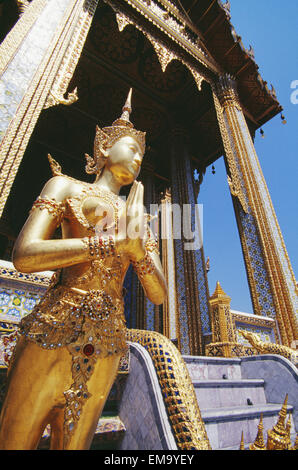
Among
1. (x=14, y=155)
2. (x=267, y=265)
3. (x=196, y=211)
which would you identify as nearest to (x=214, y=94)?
(x=196, y=211)

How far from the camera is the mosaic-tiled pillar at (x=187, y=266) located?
5.20m

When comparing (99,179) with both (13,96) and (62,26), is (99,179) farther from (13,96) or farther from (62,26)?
(62,26)

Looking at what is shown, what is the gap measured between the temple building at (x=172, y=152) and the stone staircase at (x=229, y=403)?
0.01 metres

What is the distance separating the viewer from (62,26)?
355cm

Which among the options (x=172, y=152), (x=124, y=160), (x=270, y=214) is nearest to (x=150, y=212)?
(x=172, y=152)

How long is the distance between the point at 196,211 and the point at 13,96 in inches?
198

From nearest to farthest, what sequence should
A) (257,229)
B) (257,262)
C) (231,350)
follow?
1. (231,350)
2. (257,262)
3. (257,229)

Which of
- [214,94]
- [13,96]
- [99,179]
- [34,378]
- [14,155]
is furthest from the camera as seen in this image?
[214,94]

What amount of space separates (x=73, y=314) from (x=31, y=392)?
282 mm

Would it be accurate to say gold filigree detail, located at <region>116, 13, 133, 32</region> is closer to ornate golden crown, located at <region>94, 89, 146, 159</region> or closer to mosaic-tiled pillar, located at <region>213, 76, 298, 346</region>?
mosaic-tiled pillar, located at <region>213, 76, 298, 346</region>

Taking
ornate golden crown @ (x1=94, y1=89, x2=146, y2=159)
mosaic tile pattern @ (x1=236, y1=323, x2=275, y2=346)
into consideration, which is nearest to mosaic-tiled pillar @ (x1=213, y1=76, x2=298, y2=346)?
mosaic tile pattern @ (x1=236, y1=323, x2=275, y2=346)

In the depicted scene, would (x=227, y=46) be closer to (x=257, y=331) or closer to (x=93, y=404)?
(x=257, y=331)

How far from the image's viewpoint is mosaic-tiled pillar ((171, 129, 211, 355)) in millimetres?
5203

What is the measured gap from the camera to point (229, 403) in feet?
7.30
